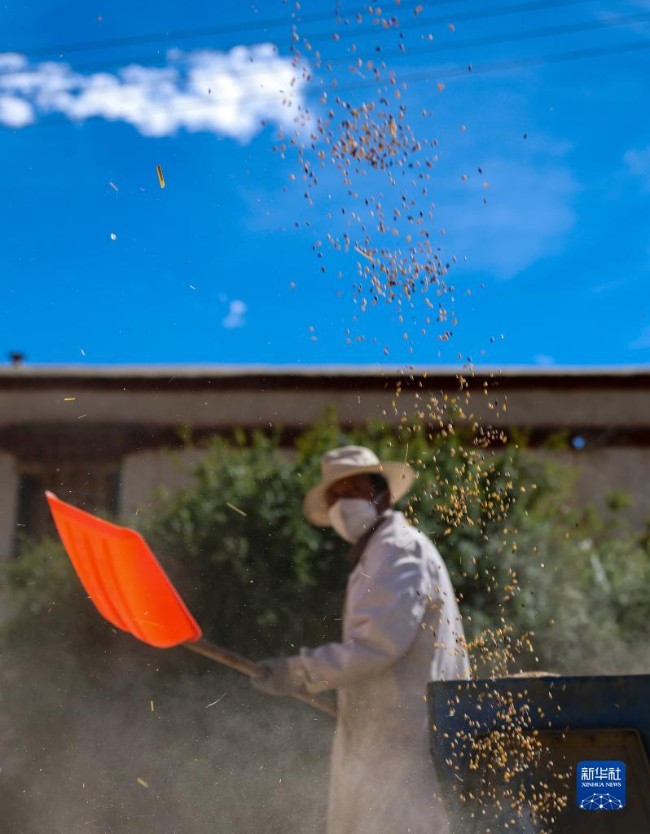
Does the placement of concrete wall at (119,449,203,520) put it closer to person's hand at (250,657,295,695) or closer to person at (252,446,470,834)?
person at (252,446,470,834)

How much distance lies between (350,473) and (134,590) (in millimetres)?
611

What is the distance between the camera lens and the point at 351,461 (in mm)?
2289

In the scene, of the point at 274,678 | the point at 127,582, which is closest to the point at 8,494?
the point at 127,582

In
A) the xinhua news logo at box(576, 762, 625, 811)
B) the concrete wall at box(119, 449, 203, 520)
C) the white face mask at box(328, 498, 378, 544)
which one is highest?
the concrete wall at box(119, 449, 203, 520)

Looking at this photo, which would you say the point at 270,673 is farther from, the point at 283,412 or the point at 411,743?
the point at 283,412

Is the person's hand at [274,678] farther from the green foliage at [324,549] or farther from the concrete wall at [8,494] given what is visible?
the concrete wall at [8,494]

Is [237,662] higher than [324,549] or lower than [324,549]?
lower

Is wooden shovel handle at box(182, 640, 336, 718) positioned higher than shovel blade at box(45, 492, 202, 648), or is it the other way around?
shovel blade at box(45, 492, 202, 648)

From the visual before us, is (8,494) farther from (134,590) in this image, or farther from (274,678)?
(274,678)

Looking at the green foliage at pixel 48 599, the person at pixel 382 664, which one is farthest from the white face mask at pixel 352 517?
the green foliage at pixel 48 599

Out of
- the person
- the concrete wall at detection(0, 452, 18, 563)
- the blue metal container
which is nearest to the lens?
the blue metal container

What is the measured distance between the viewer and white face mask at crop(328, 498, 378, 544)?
2.24 meters

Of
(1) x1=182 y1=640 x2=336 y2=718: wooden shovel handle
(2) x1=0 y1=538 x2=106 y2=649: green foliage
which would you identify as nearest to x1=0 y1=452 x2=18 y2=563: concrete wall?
(2) x1=0 y1=538 x2=106 y2=649: green foliage

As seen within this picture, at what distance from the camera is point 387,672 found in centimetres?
214
